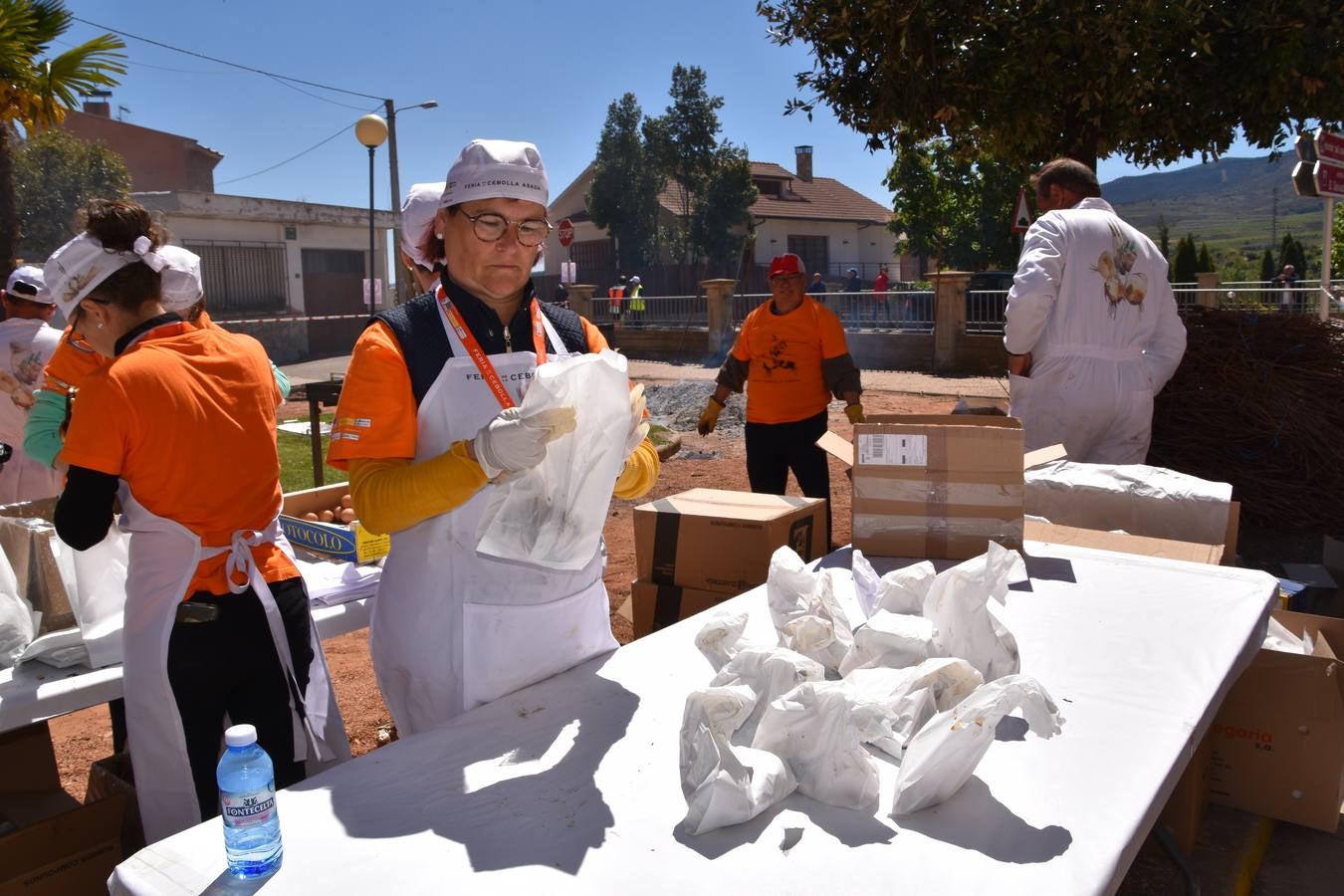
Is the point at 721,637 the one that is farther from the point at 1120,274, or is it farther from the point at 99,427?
the point at 1120,274

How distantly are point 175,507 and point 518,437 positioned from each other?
0.97 meters

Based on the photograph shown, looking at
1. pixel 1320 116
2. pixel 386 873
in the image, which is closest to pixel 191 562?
pixel 386 873

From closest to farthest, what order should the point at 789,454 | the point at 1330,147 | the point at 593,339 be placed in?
1. the point at 593,339
2. the point at 789,454
3. the point at 1330,147

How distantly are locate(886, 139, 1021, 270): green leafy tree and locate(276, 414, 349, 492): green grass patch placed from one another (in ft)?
75.2

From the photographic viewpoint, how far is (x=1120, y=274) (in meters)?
4.15

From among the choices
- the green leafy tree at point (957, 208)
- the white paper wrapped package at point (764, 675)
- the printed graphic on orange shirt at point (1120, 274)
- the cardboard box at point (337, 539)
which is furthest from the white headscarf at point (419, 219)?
the green leafy tree at point (957, 208)

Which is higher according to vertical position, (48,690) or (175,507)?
(175,507)

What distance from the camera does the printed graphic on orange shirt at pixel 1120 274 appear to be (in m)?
4.12

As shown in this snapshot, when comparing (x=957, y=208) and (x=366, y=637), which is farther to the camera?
(x=957, y=208)

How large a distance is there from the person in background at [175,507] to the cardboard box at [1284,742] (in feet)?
8.42

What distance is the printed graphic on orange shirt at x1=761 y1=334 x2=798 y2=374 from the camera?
528 cm

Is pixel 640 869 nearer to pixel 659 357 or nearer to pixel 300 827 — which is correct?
pixel 300 827

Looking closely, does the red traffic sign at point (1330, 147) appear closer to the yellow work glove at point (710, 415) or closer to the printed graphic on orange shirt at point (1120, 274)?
the printed graphic on orange shirt at point (1120, 274)

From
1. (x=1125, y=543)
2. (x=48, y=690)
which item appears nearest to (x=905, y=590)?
(x=1125, y=543)
